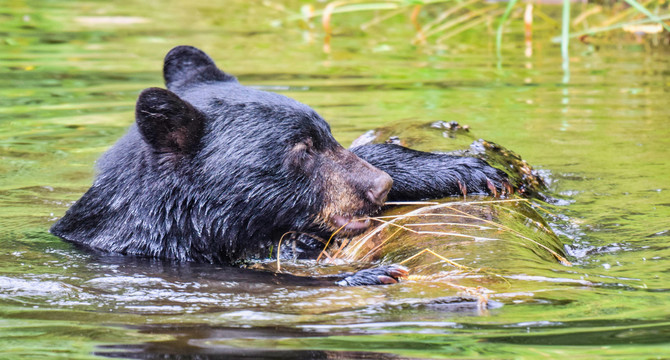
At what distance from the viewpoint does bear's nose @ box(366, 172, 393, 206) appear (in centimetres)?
491

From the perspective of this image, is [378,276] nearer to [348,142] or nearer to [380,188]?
[380,188]

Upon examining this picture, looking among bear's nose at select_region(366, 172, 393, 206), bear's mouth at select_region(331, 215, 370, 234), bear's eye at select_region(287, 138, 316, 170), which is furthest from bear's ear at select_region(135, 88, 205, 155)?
bear's nose at select_region(366, 172, 393, 206)

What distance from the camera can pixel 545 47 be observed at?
14203 millimetres

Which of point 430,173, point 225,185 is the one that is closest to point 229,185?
point 225,185

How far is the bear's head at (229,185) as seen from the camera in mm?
4938

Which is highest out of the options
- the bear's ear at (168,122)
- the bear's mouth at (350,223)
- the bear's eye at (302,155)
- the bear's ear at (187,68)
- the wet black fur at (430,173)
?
the bear's ear at (187,68)

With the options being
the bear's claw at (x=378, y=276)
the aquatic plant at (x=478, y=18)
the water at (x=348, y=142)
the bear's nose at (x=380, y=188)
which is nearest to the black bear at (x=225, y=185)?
the bear's nose at (x=380, y=188)

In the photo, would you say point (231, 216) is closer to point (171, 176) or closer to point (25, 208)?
point (171, 176)

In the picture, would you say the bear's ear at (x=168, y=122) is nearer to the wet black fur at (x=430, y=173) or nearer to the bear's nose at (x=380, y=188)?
the bear's nose at (x=380, y=188)

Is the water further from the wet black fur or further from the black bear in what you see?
the wet black fur

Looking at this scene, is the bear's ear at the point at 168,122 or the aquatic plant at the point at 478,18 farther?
the aquatic plant at the point at 478,18

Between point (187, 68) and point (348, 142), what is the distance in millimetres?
2439

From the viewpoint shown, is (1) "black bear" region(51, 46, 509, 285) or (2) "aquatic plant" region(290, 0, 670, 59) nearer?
(1) "black bear" region(51, 46, 509, 285)

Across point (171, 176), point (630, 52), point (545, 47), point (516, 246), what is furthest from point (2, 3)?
point (516, 246)
